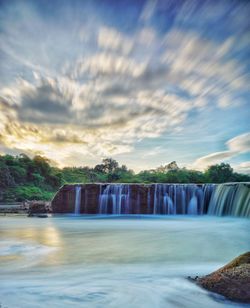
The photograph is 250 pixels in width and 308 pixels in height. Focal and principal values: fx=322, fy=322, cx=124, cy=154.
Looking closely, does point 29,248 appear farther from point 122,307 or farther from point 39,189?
point 39,189

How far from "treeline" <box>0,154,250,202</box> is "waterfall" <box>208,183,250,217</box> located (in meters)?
21.0

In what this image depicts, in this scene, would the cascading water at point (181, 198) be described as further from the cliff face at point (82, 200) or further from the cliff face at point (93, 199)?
the cliff face at point (82, 200)

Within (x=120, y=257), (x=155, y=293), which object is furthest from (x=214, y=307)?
(x=120, y=257)

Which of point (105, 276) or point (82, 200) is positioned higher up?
point (82, 200)

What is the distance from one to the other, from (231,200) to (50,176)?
50.7 metres

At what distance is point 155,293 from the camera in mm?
3922

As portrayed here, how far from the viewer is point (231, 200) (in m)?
21.7

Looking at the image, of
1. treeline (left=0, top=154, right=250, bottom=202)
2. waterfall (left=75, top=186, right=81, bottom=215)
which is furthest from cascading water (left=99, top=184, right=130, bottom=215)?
treeline (left=0, top=154, right=250, bottom=202)

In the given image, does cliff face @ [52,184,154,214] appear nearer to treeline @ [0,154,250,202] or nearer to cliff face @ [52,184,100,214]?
cliff face @ [52,184,100,214]

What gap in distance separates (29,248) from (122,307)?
4926mm

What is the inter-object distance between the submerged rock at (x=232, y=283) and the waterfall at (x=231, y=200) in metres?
16.6

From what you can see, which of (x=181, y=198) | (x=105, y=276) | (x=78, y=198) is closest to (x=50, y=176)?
(x=78, y=198)

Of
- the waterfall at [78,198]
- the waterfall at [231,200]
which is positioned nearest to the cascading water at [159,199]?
the waterfall at [231,200]

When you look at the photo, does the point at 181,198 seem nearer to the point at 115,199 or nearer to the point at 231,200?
the point at 231,200
